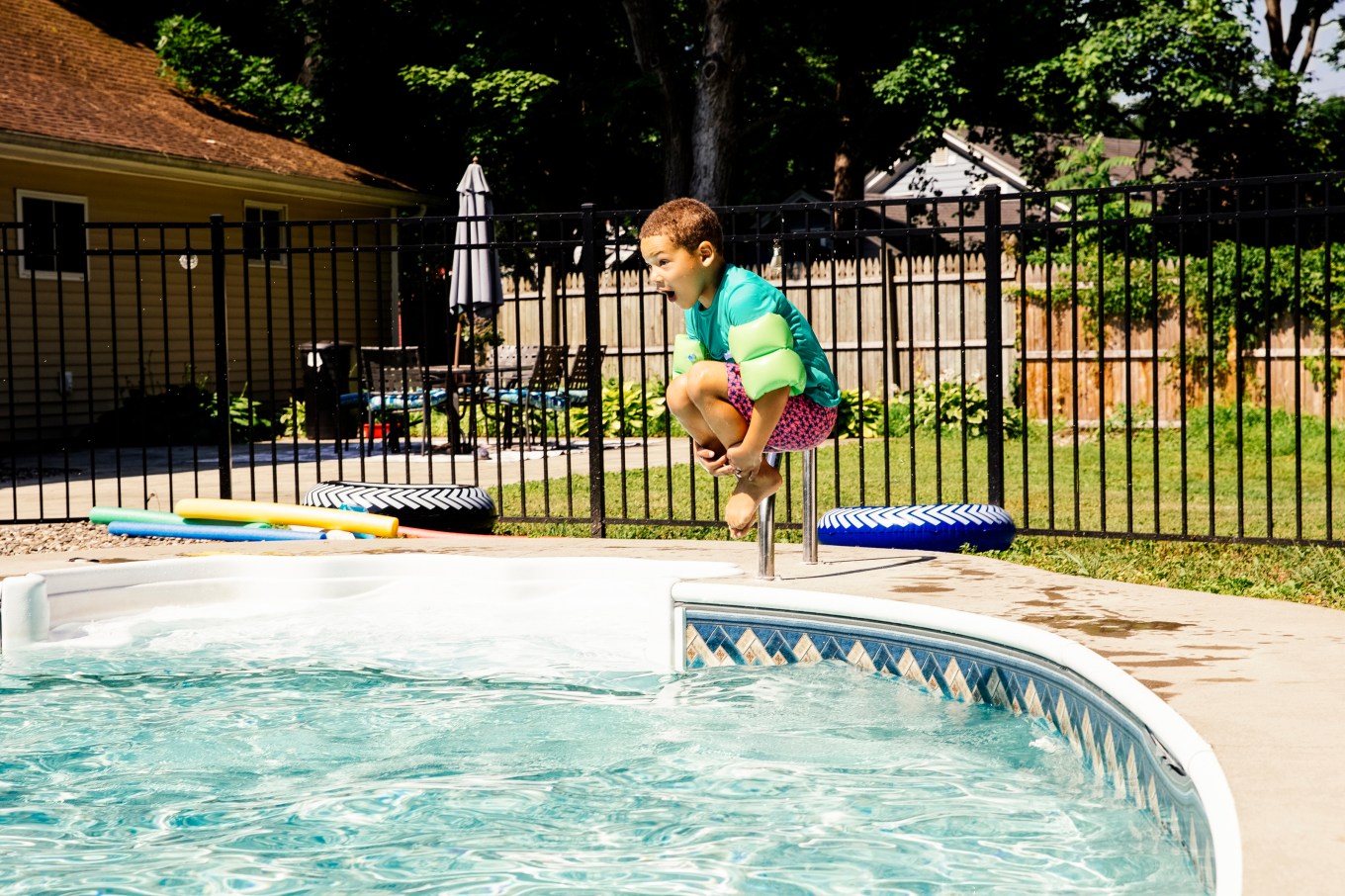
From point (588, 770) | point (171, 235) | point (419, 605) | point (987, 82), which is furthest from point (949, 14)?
point (588, 770)

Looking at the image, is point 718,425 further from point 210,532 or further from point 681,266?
point 210,532

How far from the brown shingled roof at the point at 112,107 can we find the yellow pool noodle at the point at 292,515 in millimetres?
8450

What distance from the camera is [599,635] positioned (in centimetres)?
506

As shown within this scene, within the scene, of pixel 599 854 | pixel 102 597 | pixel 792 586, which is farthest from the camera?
pixel 102 597

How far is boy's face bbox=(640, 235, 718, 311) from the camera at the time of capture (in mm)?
4199

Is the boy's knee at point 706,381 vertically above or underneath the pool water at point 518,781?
above

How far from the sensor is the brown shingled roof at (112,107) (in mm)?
15250

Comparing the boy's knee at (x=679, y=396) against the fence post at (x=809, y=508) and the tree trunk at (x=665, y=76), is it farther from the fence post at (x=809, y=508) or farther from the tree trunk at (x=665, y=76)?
the tree trunk at (x=665, y=76)

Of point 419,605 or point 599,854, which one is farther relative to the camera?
point 419,605

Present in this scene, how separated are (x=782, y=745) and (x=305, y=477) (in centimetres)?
788

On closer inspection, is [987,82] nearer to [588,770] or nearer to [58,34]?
[58,34]

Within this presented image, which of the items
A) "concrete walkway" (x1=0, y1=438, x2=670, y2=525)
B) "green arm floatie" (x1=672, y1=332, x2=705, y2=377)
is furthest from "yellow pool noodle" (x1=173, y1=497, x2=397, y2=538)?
"green arm floatie" (x1=672, y1=332, x2=705, y2=377)

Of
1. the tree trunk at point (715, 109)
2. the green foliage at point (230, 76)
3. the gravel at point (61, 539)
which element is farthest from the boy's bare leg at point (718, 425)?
the green foliage at point (230, 76)

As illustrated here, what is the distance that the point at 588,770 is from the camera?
144 inches
